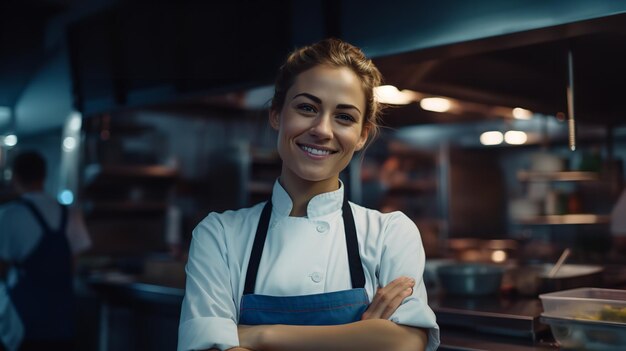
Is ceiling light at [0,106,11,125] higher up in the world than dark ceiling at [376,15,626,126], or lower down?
higher up

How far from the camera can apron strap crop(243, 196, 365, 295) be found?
5.25ft

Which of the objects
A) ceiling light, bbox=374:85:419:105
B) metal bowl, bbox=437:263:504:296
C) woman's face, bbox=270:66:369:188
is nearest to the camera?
woman's face, bbox=270:66:369:188

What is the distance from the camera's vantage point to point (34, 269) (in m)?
3.73

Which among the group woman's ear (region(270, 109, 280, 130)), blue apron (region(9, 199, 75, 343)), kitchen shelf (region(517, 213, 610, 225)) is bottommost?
blue apron (region(9, 199, 75, 343))

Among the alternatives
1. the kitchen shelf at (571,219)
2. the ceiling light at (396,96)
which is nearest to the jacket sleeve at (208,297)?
the ceiling light at (396,96)

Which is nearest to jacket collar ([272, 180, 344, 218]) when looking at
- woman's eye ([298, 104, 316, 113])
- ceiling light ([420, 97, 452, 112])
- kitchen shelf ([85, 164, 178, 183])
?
woman's eye ([298, 104, 316, 113])

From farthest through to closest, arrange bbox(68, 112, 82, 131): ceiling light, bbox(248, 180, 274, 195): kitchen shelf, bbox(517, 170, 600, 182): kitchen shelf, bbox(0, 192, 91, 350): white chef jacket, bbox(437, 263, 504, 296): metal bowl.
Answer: bbox(248, 180, 274, 195): kitchen shelf < bbox(517, 170, 600, 182): kitchen shelf < bbox(68, 112, 82, 131): ceiling light < bbox(0, 192, 91, 350): white chef jacket < bbox(437, 263, 504, 296): metal bowl

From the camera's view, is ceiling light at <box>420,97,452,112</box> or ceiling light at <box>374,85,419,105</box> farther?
ceiling light at <box>420,97,452,112</box>

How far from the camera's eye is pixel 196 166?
24.6ft

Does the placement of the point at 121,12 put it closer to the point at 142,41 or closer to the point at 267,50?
the point at 142,41

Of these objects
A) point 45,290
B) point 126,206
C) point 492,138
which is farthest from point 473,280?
point 492,138

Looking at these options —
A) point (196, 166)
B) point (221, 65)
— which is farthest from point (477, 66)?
point (196, 166)

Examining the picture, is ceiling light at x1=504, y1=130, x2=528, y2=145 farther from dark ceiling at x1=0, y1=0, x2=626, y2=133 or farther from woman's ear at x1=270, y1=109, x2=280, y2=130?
woman's ear at x1=270, y1=109, x2=280, y2=130

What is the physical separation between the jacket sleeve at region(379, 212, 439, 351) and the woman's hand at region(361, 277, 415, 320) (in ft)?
0.04
